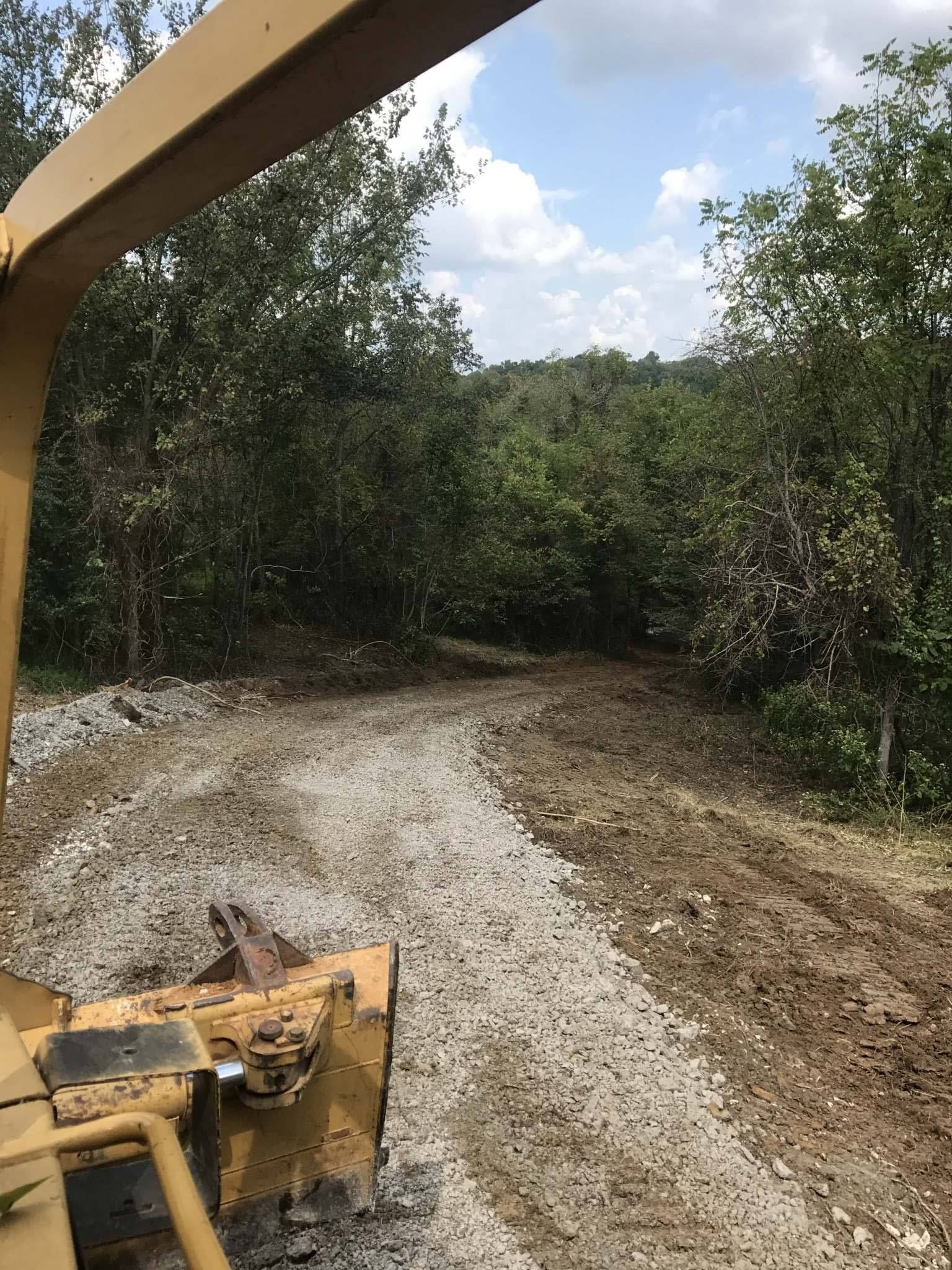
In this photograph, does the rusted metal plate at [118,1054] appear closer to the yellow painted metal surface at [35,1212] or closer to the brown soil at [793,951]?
the yellow painted metal surface at [35,1212]

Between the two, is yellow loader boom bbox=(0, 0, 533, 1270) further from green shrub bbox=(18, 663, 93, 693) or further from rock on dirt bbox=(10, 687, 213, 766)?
green shrub bbox=(18, 663, 93, 693)

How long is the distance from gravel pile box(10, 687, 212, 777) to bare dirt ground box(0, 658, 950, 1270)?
0.32m

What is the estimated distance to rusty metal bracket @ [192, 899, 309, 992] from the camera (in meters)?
2.30

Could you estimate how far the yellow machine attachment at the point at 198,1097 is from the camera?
4.16ft

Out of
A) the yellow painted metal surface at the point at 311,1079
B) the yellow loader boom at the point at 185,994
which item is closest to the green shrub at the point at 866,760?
the yellow painted metal surface at the point at 311,1079

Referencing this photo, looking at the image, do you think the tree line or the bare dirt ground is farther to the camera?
the tree line

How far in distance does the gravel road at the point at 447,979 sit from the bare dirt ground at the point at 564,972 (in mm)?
15

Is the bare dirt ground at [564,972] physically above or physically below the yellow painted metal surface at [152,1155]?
below

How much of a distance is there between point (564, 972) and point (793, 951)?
1489mm

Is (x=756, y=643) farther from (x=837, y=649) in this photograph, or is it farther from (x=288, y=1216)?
(x=288, y=1216)

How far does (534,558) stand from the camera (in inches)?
928

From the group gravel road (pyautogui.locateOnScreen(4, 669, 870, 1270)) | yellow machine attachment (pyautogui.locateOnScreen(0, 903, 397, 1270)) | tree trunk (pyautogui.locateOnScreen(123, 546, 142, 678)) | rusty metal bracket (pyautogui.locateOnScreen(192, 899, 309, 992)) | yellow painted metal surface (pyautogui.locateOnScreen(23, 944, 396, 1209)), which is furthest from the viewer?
tree trunk (pyautogui.locateOnScreen(123, 546, 142, 678))

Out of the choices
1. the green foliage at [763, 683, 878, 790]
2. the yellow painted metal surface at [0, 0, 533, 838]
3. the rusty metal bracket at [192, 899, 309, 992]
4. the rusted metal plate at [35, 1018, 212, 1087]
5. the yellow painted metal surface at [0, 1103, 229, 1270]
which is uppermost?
the yellow painted metal surface at [0, 0, 533, 838]

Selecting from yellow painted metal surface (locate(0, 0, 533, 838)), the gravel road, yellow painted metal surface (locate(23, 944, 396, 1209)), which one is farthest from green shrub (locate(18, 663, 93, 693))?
yellow painted metal surface (locate(0, 0, 533, 838))
